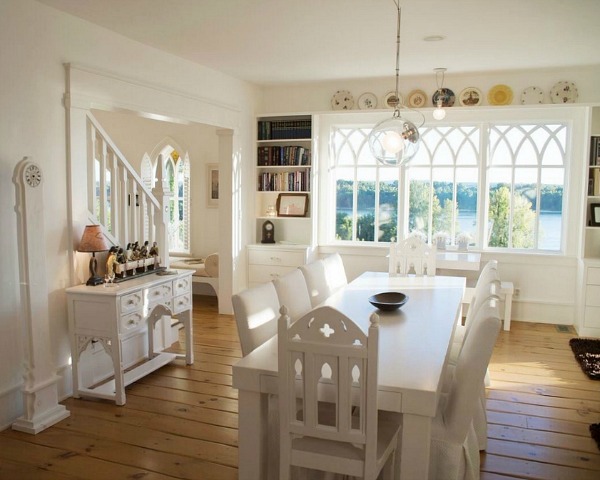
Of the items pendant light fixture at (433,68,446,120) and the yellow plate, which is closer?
pendant light fixture at (433,68,446,120)

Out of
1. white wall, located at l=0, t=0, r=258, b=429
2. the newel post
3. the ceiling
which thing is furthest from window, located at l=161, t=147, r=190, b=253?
white wall, located at l=0, t=0, r=258, b=429

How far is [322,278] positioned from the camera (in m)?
3.96

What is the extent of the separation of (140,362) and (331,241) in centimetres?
288

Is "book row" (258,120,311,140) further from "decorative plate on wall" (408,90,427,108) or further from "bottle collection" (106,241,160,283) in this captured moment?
"bottle collection" (106,241,160,283)

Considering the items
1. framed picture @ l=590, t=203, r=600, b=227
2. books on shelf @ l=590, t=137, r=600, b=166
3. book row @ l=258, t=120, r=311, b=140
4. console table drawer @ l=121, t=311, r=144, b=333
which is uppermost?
book row @ l=258, t=120, r=311, b=140

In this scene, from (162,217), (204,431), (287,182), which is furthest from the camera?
(287,182)

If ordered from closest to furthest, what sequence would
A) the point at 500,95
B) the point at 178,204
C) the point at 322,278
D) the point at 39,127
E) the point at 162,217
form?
the point at 39,127 → the point at 322,278 → the point at 162,217 → the point at 500,95 → the point at 178,204

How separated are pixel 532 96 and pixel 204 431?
451 cm

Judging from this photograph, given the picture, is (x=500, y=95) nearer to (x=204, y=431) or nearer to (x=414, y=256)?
(x=414, y=256)

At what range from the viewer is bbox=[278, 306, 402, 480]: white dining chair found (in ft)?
6.62

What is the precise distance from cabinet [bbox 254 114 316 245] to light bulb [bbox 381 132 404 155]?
307 cm

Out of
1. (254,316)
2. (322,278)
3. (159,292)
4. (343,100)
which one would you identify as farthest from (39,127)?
(343,100)

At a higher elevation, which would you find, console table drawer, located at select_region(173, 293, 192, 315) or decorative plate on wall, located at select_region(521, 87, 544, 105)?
decorative plate on wall, located at select_region(521, 87, 544, 105)

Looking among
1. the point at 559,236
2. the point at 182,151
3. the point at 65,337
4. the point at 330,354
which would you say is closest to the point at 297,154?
the point at 182,151
